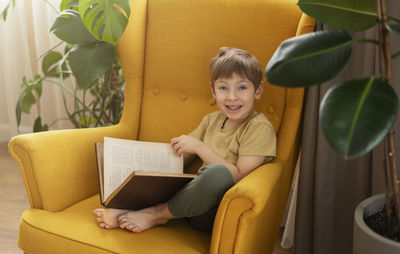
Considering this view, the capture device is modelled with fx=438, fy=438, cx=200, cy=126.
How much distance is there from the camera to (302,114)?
1.49 m

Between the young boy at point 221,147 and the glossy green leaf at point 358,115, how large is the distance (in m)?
0.45

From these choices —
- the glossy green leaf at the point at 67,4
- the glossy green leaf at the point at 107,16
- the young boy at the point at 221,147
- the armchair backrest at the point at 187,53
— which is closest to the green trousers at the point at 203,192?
the young boy at the point at 221,147

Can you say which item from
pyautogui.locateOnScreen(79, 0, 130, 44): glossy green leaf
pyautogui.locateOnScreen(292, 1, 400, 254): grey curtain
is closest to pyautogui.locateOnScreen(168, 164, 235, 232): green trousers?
pyautogui.locateOnScreen(292, 1, 400, 254): grey curtain

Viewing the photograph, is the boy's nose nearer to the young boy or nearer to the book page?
the young boy

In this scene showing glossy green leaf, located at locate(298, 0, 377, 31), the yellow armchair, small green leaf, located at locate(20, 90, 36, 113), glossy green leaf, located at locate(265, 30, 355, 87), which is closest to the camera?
glossy green leaf, located at locate(265, 30, 355, 87)

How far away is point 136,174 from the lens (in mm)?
1111

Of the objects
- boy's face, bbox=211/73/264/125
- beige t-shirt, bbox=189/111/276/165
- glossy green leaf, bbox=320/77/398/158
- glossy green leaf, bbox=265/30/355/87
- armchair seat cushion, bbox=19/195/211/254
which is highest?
glossy green leaf, bbox=265/30/355/87

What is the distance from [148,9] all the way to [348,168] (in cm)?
96

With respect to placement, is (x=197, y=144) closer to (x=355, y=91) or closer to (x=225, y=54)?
(x=225, y=54)

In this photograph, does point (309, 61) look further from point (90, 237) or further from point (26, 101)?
point (26, 101)

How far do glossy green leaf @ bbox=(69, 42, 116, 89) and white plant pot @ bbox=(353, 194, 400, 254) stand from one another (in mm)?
1070

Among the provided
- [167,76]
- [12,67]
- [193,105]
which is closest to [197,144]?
[193,105]

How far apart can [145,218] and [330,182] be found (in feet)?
2.15

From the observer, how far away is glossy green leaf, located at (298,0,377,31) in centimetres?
101
